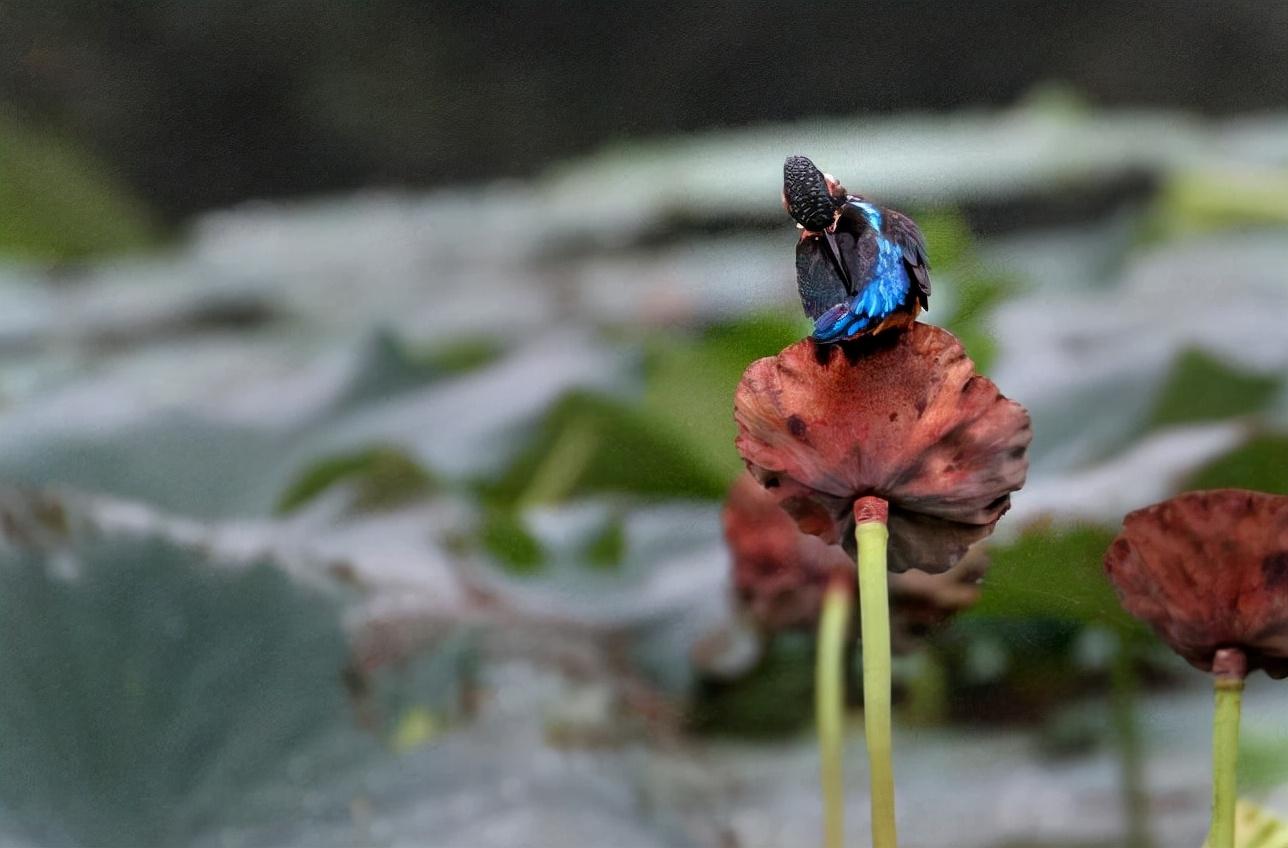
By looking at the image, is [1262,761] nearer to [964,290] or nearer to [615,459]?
[964,290]

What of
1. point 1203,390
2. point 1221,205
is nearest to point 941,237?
point 1203,390

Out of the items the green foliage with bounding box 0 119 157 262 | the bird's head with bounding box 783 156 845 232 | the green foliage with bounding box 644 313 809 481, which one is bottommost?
the bird's head with bounding box 783 156 845 232

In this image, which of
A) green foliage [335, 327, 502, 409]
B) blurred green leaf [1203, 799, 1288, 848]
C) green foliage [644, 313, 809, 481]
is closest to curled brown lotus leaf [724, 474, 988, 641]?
green foliage [644, 313, 809, 481]

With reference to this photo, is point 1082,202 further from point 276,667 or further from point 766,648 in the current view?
point 276,667

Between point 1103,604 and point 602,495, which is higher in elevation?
point 602,495

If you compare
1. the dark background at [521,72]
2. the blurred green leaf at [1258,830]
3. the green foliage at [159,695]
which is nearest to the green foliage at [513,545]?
the green foliage at [159,695]

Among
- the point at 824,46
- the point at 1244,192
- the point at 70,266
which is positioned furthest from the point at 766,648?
the point at 824,46

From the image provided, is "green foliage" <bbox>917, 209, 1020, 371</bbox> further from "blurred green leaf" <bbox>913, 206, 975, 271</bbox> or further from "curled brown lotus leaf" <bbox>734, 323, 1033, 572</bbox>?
"curled brown lotus leaf" <bbox>734, 323, 1033, 572</bbox>

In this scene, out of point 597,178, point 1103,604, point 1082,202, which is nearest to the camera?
point 1103,604
